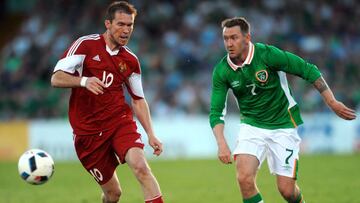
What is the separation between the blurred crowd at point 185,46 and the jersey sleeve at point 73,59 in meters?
13.7

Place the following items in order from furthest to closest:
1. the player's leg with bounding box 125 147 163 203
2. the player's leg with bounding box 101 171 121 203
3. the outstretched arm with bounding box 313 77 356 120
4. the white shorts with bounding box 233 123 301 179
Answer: the player's leg with bounding box 101 171 121 203, the white shorts with bounding box 233 123 301 179, the outstretched arm with bounding box 313 77 356 120, the player's leg with bounding box 125 147 163 203

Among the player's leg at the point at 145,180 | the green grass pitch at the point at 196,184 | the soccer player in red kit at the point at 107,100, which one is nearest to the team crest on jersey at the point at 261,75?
the soccer player in red kit at the point at 107,100

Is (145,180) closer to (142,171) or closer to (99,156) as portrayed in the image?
(142,171)

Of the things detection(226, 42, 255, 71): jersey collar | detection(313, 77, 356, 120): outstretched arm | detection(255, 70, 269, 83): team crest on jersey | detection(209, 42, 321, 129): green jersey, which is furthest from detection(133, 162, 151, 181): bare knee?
detection(313, 77, 356, 120): outstretched arm

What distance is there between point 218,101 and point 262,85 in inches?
22.6

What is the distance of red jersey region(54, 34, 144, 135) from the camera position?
8.77 metres

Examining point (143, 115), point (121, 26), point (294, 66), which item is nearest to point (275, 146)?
point (294, 66)

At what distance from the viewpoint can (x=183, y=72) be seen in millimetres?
23703

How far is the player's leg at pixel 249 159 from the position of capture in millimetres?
8477

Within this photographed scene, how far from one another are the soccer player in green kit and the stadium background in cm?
837

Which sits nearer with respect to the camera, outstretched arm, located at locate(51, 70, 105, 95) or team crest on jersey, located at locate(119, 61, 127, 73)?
outstretched arm, located at locate(51, 70, 105, 95)

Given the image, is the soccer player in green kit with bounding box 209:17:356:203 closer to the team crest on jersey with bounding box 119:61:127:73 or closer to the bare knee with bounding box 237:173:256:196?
the bare knee with bounding box 237:173:256:196

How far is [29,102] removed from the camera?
23484 millimetres

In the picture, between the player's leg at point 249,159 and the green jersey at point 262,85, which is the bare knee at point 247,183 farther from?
the green jersey at point 262,85
